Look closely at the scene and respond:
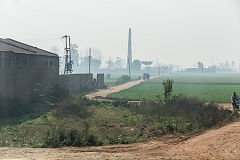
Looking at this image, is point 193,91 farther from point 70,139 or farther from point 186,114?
point 70,139

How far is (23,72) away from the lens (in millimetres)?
23219

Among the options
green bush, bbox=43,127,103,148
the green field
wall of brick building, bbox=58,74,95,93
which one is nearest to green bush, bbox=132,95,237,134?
green bush, bbox=43,127,103,148

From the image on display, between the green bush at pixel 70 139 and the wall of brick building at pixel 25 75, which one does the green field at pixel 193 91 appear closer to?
the wall of brick building at pixel 25 75

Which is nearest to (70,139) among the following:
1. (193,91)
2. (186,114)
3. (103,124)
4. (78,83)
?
(103,124)

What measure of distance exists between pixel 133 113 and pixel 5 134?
985cm

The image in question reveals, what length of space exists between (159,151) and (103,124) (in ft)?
21.1

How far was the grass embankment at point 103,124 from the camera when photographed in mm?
11508

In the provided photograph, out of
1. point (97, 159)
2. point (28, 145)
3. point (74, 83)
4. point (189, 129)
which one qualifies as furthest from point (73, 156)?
point (74, 83)

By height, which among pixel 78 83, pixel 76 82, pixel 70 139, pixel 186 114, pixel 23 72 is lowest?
pixel 70 139

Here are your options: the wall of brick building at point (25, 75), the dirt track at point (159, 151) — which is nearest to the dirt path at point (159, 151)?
the dirt track at point (159, 151)

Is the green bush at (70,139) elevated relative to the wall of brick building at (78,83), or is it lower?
lower

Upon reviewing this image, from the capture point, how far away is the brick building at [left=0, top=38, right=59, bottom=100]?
817 inches

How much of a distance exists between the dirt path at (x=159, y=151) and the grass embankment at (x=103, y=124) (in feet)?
3.45

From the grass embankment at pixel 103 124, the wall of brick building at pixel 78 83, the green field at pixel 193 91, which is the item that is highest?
the wall of brick building at pixel 78 83
